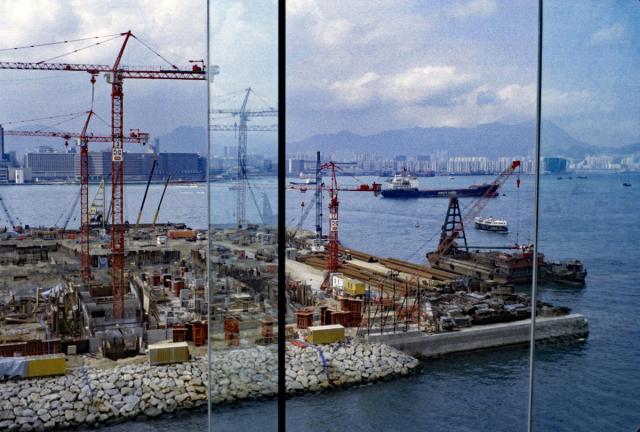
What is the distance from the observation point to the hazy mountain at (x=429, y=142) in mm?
14836

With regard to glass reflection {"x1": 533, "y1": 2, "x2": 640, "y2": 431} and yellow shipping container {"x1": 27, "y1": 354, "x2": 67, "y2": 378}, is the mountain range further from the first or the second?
yellow shipping container {"x1": 27, "y1": 354, "x2": 67, "y2": 378}

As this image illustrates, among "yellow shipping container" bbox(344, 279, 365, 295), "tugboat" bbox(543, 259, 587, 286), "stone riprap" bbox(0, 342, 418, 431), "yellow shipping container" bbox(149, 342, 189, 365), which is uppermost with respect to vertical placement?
"tugboat" bbox(543, 259, 587, 286)

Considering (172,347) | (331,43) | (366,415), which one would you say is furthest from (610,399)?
(331,43)

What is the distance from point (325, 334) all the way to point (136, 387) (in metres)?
2.31

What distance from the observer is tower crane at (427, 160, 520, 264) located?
12.2m

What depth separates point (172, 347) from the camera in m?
6.37

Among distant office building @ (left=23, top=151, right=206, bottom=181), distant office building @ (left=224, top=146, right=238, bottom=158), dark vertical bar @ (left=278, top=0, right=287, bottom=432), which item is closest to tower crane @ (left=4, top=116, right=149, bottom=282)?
distant office building @ (left=23, top=151, right=206, bottom=181)

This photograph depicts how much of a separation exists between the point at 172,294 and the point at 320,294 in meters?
2.22

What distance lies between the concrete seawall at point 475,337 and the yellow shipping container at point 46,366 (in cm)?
327

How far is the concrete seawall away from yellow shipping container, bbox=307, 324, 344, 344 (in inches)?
14.6

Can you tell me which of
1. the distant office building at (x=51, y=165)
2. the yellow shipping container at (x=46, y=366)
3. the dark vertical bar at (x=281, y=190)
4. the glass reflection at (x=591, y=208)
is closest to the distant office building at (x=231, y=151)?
the dark vertical bar at (x=281, y=190)

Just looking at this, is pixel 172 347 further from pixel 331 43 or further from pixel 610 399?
pixel 331 43

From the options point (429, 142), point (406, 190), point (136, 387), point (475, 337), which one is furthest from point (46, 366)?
point (429, 142)

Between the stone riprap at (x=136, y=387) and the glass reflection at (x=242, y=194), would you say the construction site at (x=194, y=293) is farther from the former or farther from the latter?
the glass reflection at (x=242, y=194)
